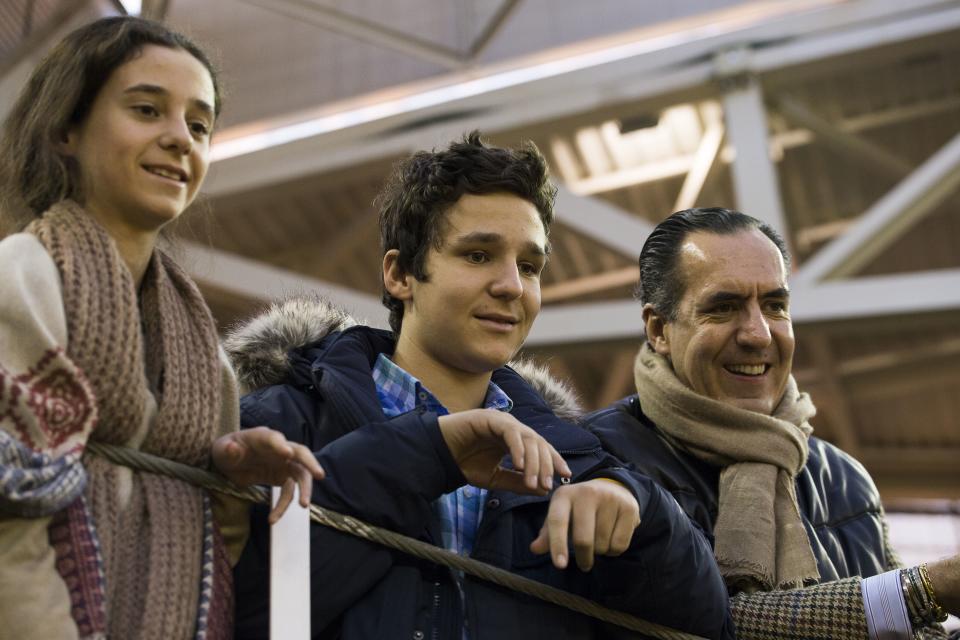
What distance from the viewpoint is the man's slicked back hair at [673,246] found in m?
2.95

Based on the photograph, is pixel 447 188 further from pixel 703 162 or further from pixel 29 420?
pixel 703 162

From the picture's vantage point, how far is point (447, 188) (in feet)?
7.73

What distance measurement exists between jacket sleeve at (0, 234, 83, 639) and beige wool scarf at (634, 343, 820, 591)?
1.36 metres

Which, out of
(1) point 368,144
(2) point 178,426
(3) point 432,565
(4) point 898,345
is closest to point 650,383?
(3) point 432,565

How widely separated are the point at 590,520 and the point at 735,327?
44.5 inches

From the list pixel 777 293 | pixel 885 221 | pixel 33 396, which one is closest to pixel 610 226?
pixel 885 221

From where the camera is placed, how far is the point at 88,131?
1.86 m

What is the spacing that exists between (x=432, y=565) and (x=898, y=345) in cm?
970

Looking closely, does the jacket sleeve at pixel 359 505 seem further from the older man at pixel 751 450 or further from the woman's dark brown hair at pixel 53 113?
the older man at pixel 751 450

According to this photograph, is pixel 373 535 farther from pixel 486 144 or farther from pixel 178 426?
pixel 486 144

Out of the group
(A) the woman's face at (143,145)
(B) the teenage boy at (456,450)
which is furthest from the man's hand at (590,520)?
(A) the woman's face at (143,145)

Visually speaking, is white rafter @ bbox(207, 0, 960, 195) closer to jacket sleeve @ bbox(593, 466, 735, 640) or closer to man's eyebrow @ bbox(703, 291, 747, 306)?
man's eyebrow @ bbox(703, 291, 747, 306)

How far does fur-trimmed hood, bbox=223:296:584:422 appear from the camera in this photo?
7.41 feet

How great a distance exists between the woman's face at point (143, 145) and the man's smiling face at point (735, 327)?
1316mm
